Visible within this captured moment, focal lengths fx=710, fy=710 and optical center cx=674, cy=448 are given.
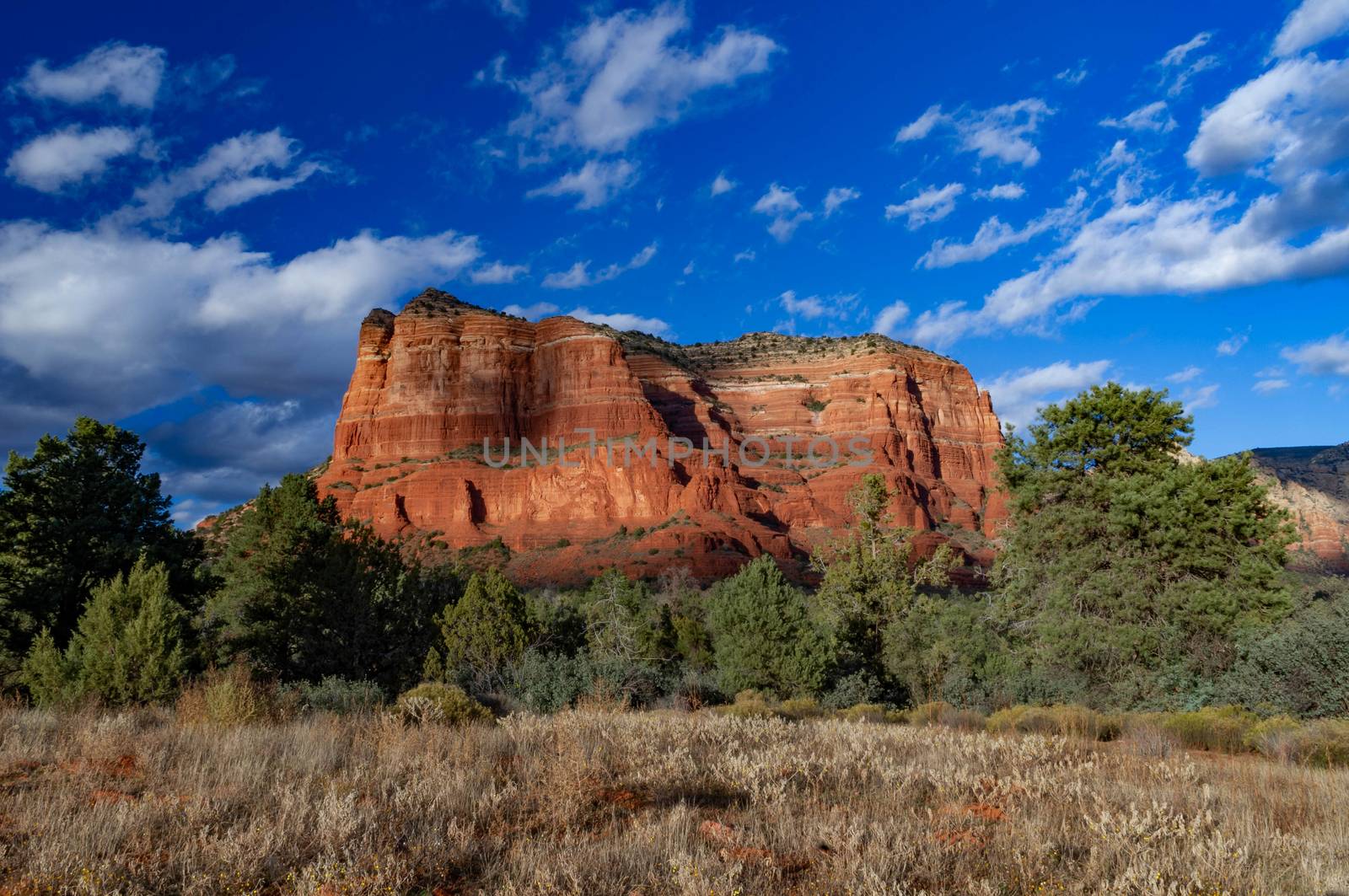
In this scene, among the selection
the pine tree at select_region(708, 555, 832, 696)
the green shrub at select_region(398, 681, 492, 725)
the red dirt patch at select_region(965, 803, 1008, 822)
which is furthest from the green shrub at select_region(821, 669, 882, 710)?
the red dirt patch at select_region(965, 803, 1008, 822)

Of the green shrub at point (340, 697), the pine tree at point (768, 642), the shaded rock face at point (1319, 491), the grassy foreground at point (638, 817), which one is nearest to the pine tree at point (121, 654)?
the green shrub at point (340, 697)

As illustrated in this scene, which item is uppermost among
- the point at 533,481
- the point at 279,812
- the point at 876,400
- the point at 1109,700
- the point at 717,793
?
the point at 876,400

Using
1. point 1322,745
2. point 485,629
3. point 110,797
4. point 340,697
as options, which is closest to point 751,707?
point 340,697

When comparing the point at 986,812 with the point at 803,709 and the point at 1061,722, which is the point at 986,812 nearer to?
the point at 1061,722

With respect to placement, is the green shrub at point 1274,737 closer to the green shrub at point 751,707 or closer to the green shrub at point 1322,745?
the green shrub at point 1322,745

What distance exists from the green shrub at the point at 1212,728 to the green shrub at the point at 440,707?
1167 cm

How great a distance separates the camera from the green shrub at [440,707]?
10969 mm

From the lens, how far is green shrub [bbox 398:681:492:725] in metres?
11.0

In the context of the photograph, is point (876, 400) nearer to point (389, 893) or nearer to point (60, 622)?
point (60, 622)

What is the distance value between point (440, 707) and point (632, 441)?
83728mm

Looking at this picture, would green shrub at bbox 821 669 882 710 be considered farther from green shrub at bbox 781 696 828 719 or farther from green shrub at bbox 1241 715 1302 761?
green shrub at bbox 1241 715 1302 761

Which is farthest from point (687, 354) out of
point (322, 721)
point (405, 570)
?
point (322, 721)

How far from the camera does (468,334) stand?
10994cm

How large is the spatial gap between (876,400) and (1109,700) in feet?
335
